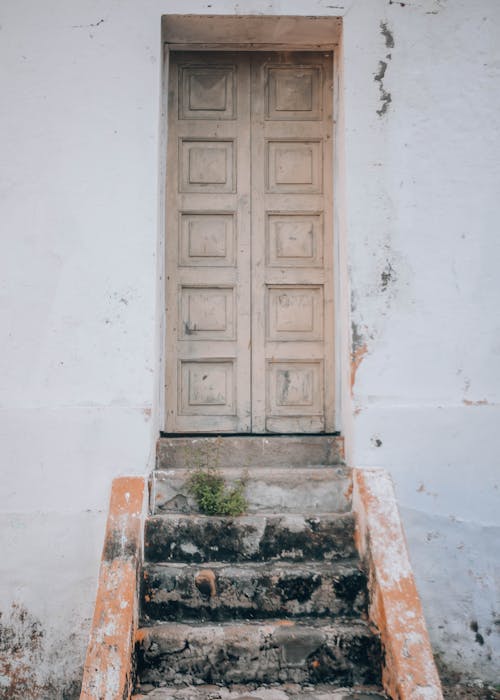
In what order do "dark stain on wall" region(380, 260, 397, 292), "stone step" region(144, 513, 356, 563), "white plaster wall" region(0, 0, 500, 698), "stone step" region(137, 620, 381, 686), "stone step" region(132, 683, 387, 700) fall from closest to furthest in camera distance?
"stone step" region(132, 683, 387, 700), "stone step" region(137, 620, 381, 686), "stone step" region(144, 513, 356, 563), "white plaster wall" region(0, 0, 500, 698), "dark stain on wall" region(380, 260, 397, 292)

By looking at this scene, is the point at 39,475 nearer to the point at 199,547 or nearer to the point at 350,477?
the point at 199,547

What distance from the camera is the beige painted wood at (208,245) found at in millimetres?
4559

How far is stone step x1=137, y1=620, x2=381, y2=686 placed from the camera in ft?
10.9

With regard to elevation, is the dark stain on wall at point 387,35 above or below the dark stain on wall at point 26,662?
above

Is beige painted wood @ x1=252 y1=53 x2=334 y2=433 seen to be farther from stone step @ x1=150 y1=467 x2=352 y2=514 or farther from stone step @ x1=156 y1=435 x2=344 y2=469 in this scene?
stone step @ x1=150 y1=467 x2=352 y2=514

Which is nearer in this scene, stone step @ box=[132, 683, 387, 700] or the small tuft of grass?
stone step @ box=[132, 683, 387, 700]

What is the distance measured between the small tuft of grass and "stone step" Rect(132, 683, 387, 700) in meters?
0.98

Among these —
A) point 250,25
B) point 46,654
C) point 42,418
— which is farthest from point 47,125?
point 46,654

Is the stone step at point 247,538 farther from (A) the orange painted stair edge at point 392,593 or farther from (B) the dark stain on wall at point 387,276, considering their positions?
(B) the dark stain on wall at point 387,276

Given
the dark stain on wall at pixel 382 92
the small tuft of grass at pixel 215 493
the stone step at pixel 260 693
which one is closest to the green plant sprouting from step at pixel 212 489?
the small tuft of grass at pixel 215 493

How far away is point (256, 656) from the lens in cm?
335

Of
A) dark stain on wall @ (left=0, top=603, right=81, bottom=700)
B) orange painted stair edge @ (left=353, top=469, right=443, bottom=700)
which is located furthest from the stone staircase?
dark stain on wall @ (left=0, top=603, right=81, bottom=700)

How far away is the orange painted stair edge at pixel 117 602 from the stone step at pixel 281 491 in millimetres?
322

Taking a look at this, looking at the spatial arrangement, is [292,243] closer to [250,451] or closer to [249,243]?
[249,243]
